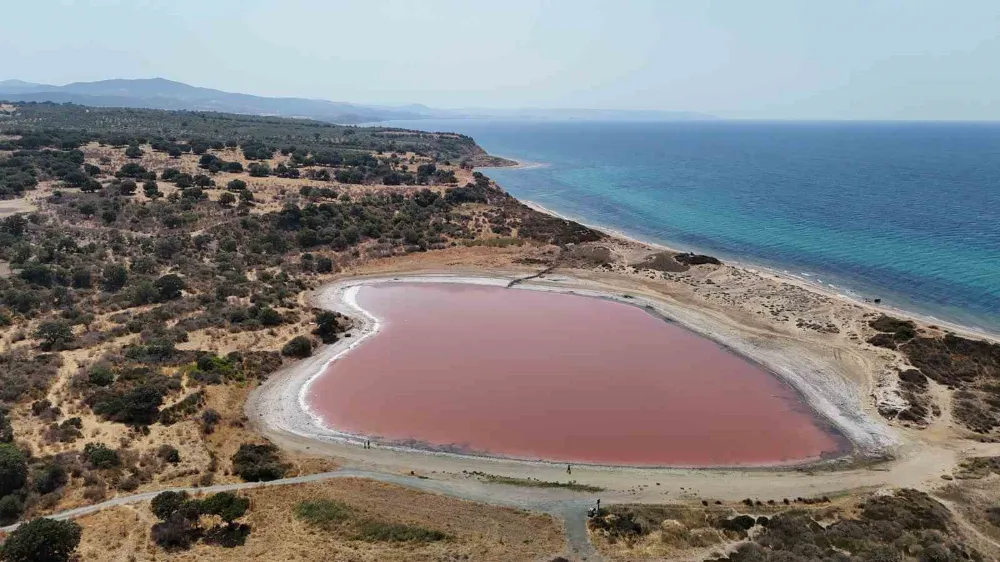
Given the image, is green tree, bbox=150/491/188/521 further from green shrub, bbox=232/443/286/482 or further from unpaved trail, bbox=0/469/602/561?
green shrub, bbox=232/443/286/482

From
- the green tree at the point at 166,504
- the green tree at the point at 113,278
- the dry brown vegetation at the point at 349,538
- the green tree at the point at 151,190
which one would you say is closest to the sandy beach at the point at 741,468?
the dry brown vegetation at the point at 349,538

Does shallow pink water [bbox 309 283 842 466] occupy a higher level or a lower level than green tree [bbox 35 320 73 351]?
lower

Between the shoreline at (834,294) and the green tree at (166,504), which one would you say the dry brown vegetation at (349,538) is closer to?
the green tree at (166,504)

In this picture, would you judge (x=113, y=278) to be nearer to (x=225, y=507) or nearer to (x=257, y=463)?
(x=257, y=463)

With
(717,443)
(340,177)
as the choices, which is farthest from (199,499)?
(340,177)

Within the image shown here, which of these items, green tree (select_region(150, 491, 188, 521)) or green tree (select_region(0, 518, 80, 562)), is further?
green tree (select_region(150, 491, 188, 521))

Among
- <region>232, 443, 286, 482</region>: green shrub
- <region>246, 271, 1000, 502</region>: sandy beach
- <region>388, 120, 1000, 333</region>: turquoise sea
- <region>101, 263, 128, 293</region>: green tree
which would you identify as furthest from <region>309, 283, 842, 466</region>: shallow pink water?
<region>388, 120, 1000, 333</region>: turquoise sea
